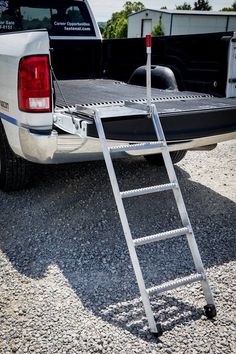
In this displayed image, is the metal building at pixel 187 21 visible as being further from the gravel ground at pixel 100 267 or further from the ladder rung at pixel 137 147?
the ladder rung at pixel 137 147

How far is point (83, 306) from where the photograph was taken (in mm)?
2623

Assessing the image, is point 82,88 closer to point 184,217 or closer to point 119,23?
point 184,217

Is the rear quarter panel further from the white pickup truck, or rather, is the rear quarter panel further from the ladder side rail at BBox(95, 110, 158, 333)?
the ladder side rail at BBox(95, 110, 158, 333)

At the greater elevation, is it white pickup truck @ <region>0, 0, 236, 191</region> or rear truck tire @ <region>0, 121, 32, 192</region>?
white pickup truck @ <region>0, 0, 236, 191</region>

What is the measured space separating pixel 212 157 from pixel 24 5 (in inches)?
124

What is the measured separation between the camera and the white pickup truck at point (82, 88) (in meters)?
3.16

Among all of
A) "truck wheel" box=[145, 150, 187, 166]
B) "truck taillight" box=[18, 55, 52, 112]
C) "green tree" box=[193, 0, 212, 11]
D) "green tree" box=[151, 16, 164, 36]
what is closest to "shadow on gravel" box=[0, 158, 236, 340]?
"truck wheel" box=[145, 150, 187, 166]

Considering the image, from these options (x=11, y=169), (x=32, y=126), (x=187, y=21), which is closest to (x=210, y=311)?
(x=32, y=126)

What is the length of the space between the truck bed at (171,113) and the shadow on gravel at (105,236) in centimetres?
82

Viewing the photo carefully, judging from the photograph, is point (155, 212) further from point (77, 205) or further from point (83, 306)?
point (83, 306)

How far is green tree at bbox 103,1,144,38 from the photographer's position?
36.1m

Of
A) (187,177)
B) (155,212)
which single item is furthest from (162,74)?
(155,212)

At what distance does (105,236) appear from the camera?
3479 millimetres

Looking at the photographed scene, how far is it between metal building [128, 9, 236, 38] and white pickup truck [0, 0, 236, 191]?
92.3 feet
